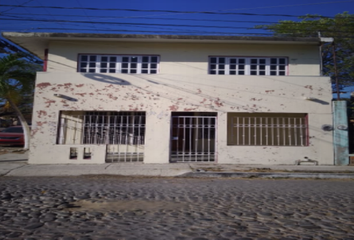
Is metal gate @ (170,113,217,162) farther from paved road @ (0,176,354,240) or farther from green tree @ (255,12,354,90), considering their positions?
green tree @ (255,12,354,90)

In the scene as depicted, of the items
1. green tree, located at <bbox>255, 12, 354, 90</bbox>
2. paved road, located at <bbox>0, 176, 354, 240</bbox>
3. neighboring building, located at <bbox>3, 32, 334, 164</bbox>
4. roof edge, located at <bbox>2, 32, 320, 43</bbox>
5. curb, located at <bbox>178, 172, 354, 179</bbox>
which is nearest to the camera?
paved road, located at <bbox>0, 176, 354, 240</bbox>

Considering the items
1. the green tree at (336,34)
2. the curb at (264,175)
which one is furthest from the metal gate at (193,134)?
the green tree at (336,34)

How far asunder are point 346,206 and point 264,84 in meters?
6.36

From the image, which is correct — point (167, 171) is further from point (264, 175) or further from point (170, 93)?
point (170, 93)

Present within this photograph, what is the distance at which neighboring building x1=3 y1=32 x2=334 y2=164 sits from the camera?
9641 millimetres

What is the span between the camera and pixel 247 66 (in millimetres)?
10852

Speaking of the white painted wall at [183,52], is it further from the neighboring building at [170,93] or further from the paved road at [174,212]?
the paved road at [174,212]

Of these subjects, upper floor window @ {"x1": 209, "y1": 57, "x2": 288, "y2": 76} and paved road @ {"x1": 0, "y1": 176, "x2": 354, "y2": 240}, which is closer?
paved road @ {"x1": 0, "y1": 176, "x2": 354, "y2": 240}

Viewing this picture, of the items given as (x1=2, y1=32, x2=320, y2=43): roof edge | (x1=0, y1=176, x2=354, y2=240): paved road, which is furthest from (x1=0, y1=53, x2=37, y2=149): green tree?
(x1=0, y1=176, x2=354, y2=240): paved road

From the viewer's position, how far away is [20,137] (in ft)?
49.6

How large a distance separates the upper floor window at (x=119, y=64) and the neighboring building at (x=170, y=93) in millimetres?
40

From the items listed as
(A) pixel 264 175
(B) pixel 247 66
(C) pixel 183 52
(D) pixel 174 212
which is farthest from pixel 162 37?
(D) pixel 174 212

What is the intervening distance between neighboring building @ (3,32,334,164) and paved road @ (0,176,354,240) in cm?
389

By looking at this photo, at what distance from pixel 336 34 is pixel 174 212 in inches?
612
